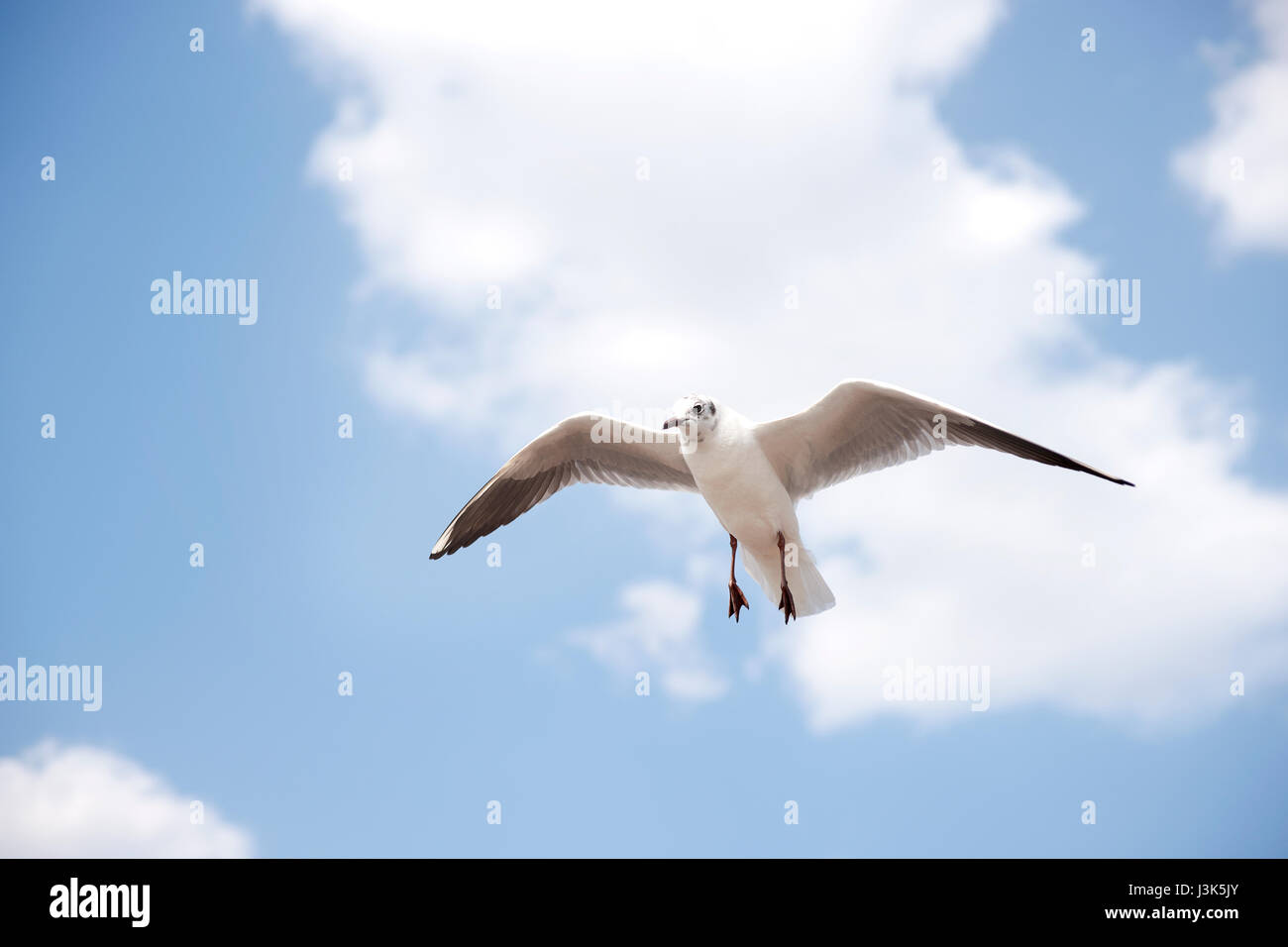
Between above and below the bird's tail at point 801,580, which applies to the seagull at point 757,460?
above

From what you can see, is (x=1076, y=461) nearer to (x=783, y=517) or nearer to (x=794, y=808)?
(x=783, y=517)

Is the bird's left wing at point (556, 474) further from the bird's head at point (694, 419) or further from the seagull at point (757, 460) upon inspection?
the bird's head at point (694, 419)

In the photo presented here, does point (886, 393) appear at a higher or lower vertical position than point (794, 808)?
higher

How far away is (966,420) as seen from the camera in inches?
235

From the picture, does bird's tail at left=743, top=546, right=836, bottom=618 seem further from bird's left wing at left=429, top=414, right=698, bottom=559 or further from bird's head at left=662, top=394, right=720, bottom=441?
bird's head at left=662, top=394, right=720, bottom=441

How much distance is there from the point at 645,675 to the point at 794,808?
1274 mm

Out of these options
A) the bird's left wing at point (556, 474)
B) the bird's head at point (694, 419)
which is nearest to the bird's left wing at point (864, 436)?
the bird's head at point (694, 419)

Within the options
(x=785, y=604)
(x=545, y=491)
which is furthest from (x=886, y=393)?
(x=545, y=491)

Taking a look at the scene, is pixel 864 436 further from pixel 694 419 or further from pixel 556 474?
pixel 556 474

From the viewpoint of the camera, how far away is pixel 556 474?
7.05 metres

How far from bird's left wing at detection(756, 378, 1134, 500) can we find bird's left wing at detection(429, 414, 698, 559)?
73 cm

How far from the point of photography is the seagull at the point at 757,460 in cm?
596

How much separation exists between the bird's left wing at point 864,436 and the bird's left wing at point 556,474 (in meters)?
0.73

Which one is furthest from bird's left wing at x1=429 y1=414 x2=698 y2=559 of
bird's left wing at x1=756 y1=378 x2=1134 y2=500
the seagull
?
bird's left wing at x1=756 y1=378 x2=1134 y2=500
